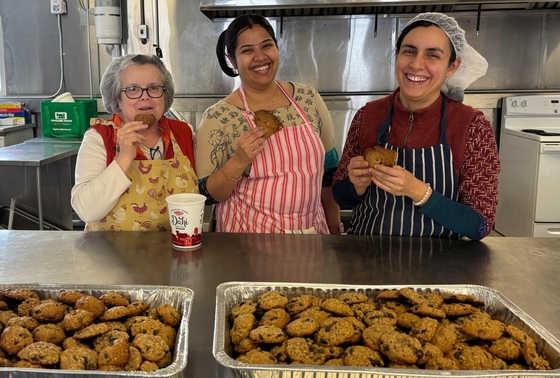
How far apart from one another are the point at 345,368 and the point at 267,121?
1112mm

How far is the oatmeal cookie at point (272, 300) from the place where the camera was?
99cm

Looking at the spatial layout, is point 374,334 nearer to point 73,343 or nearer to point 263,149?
point 73,343

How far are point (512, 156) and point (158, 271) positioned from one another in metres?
3.32

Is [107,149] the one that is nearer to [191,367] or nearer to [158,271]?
[158,271]

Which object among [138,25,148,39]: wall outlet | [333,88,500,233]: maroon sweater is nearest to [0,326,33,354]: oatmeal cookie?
[333,88,500,233]: maroon sweater

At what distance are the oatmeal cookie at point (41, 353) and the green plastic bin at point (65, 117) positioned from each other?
3.30m

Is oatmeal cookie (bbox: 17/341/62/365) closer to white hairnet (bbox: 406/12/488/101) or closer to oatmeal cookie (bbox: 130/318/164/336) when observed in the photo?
oatmeal cookie (bbox: 130/318/164/336)

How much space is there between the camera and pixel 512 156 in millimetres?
3852

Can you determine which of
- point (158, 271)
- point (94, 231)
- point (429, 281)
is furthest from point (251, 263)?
point (94, 231)

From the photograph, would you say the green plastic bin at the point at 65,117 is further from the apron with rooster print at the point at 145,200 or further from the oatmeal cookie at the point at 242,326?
the oatmeal cookie at the point at 242,326

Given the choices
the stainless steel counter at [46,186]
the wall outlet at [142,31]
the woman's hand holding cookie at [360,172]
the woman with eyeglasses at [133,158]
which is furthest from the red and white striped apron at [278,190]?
the wall outlet at [142,31]

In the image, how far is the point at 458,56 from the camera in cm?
163

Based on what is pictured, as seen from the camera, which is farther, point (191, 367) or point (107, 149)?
point (107, 149)

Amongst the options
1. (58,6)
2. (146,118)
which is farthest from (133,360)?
(58,6)
